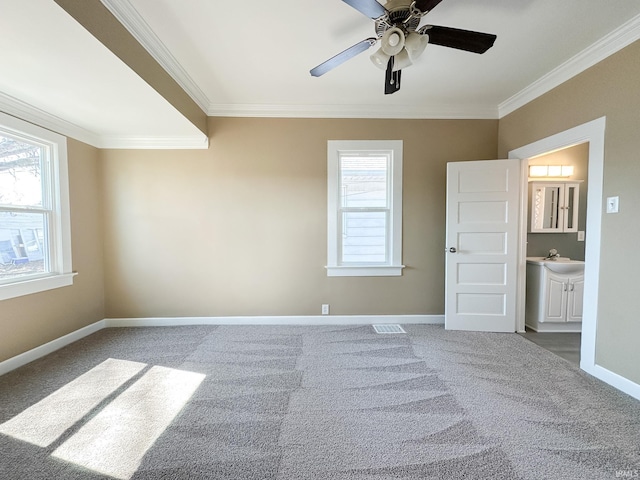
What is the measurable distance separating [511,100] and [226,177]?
3550 millimetres

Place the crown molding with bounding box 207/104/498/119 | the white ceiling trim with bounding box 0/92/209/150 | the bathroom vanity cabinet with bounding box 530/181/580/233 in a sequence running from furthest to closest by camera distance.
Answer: the bathroom vanity cabinet with bounding box 530/181/580/233 < the crown molding with bounding box 207/104/498/119 < the white ceiling trim with bounding box 0/92/209/150

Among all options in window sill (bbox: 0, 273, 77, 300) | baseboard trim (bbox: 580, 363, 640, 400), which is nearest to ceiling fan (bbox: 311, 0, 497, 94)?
baseboard trim (bbox: 580, 363, 640, 400)

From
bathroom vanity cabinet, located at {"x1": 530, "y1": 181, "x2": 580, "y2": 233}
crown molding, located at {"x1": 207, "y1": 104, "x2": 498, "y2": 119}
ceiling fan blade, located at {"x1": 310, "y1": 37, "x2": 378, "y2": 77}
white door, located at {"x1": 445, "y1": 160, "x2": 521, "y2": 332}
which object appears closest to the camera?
ceiling fan blade, located at {"x1": 310, "y1": 37, "x2": 378, "y2": 77}

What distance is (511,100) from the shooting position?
314 cm

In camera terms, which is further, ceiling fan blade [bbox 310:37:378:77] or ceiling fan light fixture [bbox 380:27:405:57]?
ceiling fan blade [bbox 310:37:378:77]

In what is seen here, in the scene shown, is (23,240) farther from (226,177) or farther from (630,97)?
(630,97)

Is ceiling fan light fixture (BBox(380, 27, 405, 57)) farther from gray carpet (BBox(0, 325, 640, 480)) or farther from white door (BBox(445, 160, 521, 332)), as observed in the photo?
gray carpet (BBox(0, 325, 640, 480))

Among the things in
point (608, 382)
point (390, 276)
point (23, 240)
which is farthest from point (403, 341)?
point (23, 240)

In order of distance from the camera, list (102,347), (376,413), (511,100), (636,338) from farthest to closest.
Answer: (511,100)
(102,347)
(636,338)
(376,413)

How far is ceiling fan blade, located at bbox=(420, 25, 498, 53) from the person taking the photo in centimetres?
158

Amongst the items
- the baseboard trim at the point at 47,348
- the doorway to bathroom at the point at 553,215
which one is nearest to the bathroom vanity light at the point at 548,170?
the doorway to bathroom at the point at 553,215

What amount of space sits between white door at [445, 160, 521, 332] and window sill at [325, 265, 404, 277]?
63 cm

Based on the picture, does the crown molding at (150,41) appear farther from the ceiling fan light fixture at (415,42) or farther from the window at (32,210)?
the ceiling fan light fixture at (415,42)

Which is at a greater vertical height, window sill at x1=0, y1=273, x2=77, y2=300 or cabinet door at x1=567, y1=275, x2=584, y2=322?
window sill at x1=0, y1=273, x2=77, y2=300
